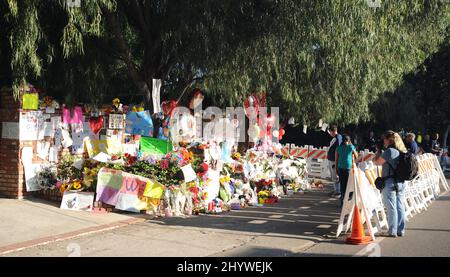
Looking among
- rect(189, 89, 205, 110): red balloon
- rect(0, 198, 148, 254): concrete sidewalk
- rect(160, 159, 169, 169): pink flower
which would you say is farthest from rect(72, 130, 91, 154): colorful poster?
rect(189, 89, 205, 110): red balloon

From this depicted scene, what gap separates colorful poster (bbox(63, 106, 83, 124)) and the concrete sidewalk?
6.13 feet

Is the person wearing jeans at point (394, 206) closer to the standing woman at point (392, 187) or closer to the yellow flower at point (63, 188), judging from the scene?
the standing woman at point (392, 187)

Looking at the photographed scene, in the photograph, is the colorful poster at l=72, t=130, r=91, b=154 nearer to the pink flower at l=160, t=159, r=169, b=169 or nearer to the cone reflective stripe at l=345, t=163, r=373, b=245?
the pink flower at l=160, t=159, r=169, b=169

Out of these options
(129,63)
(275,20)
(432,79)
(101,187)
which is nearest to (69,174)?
(101,187)

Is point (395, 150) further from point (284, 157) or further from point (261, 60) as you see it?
point (284, 157)

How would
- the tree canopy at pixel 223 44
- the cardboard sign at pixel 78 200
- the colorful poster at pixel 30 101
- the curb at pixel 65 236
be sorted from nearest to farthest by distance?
the curb at pixel 65 236 < the tree canopy at pixel 223 44 < the cardboard sign at pixel 78 200 < the colorful poster at pixel 30 101

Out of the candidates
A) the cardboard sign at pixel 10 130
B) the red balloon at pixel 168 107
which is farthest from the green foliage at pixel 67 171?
the red balloon at pixel 168 107

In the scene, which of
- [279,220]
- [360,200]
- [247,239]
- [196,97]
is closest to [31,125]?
[196,97]

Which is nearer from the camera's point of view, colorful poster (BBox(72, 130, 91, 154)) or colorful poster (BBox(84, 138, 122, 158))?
colorful poster (BBox(72, 130, 91, 154))

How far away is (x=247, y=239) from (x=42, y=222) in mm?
3563

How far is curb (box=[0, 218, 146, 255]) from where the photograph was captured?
271 inches

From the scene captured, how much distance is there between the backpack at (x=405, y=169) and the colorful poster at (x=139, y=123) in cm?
602

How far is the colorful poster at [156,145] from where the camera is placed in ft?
36.8
